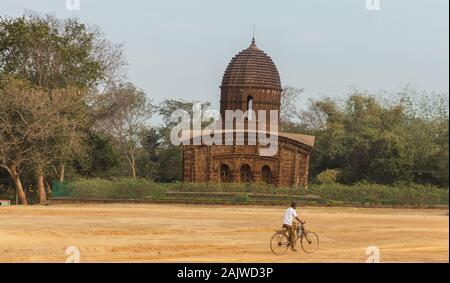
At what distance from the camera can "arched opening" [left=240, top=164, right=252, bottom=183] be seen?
60.7 metres

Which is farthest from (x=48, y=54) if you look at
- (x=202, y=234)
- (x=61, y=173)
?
(x=202, y=234)

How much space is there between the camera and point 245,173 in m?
60.9

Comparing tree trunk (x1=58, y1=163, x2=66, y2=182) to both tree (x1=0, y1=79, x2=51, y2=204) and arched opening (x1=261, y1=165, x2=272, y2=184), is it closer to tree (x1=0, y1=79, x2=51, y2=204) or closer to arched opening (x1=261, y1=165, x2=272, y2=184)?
tree (x1=0, y1=79, x2=51, y2=204)

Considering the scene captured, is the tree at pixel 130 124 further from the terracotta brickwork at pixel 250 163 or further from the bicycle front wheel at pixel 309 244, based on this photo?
the bicycle front wheel at pixel 309 244

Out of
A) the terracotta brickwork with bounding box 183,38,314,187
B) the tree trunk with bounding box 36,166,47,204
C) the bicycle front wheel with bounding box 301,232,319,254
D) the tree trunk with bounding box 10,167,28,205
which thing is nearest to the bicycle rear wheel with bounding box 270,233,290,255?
the bicycle front wheel with bounding box 301,232,319,254

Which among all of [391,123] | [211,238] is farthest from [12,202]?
[211,238]

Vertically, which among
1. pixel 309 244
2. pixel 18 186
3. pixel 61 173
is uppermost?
pixel 61 173

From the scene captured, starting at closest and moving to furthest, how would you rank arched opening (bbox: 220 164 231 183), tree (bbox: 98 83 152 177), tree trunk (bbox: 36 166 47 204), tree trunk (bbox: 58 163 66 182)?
tree trunk (bbox: 36 166 47 204) → arched opening (bbox: 220 164 231 183) → tree trunk (bbox: 58 163 66 182) → tree (bbox: 98 83 152 177)

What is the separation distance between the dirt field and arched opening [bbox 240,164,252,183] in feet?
38.0

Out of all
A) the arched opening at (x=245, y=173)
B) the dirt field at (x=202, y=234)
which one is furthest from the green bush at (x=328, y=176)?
the dirt field at (x=202, y=234)

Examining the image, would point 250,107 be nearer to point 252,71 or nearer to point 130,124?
point 252,71

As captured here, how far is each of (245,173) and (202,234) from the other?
2824cm

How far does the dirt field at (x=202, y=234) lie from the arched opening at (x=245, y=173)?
1158 cm
